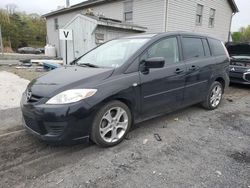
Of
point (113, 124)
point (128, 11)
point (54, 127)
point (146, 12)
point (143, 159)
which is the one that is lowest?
point (143, 159)

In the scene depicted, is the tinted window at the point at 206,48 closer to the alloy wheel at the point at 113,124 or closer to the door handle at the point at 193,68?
the door handle at the point at 193,68

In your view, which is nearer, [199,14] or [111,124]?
[111,124]

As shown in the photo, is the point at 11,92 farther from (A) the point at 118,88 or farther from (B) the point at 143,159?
(B) the point at 143,159

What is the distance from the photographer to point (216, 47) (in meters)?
5.14

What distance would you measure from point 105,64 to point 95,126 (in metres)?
1.10

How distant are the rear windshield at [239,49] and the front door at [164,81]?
16.0 feet

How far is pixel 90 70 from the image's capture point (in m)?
3.38

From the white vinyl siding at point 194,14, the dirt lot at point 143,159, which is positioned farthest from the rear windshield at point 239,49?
the white vinyl siding at point 194,14

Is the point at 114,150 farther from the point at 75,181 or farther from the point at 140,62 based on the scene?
the point at 140,62

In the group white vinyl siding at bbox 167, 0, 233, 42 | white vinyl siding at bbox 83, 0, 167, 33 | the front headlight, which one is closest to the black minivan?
the front headlight

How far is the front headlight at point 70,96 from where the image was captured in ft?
9.31

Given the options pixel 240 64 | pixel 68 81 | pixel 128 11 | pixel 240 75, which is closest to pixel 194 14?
pixel 128 11


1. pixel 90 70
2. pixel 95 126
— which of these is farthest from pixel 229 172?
pixel 90 70

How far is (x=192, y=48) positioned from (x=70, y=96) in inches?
109
